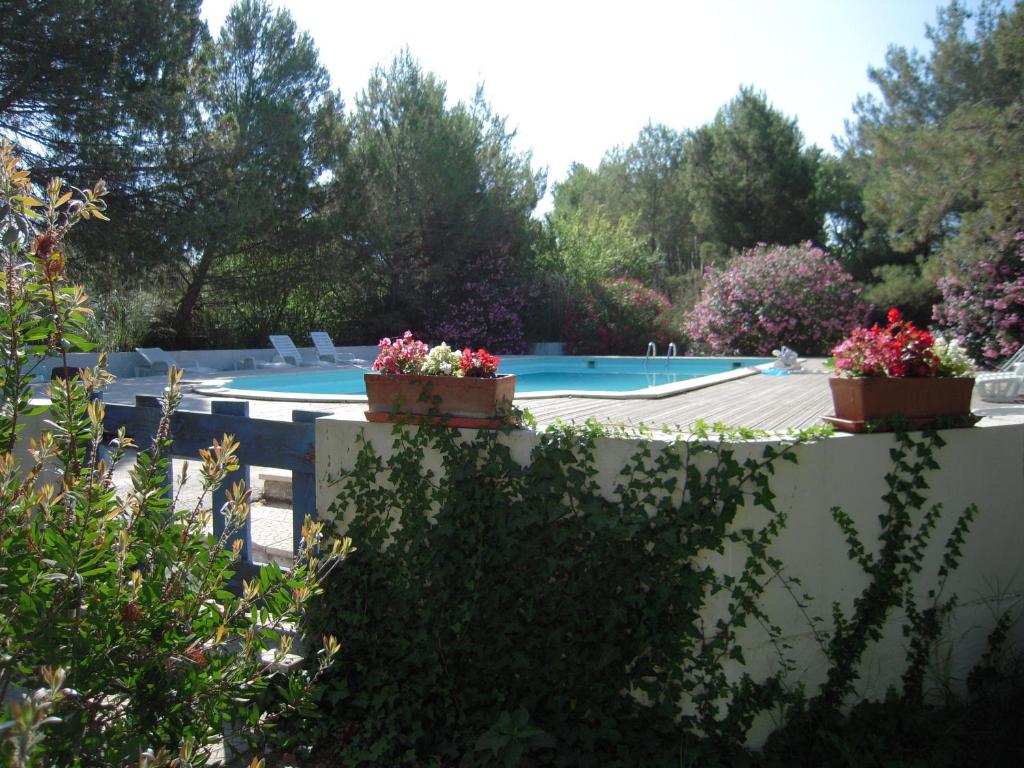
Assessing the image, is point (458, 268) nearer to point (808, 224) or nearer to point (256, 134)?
point (256, 134)

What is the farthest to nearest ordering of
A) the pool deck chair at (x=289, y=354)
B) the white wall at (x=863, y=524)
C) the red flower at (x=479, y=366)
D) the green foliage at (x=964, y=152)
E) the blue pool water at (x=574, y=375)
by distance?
the pool deck chair at (x=289, y=354) < the blue pool water at (x=574, y=375) < the green foliage at (x=964, y=152) < the red flower at (x=479, y=366) < the white wall at (x=863, y=524)

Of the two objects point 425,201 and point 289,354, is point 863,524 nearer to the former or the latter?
point 289,354

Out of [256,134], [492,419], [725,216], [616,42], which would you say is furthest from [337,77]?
[492,419]

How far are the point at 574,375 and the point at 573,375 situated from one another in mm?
21

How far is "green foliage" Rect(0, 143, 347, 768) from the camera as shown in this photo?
151 cm

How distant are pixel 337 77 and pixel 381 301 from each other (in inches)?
196

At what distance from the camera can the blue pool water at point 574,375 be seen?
1148 cm

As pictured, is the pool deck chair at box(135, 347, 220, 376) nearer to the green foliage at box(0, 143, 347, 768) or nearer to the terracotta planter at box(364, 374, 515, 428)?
the terracotta planter at box(364, 374, 515, 428)

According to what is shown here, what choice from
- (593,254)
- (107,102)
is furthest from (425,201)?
(107,102)

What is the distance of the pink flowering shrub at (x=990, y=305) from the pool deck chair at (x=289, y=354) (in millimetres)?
10065

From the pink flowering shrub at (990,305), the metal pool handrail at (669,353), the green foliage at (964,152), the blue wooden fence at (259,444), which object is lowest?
the blue wooden fence at (259,444)

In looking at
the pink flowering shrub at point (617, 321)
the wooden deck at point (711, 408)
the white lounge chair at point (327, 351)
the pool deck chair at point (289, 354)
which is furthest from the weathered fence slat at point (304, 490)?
the pink flowering shrub at point (617, 321)

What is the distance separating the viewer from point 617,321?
17.1m

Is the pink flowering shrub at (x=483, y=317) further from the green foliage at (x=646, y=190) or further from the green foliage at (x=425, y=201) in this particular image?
the green foliage at (x=646, y=190)
